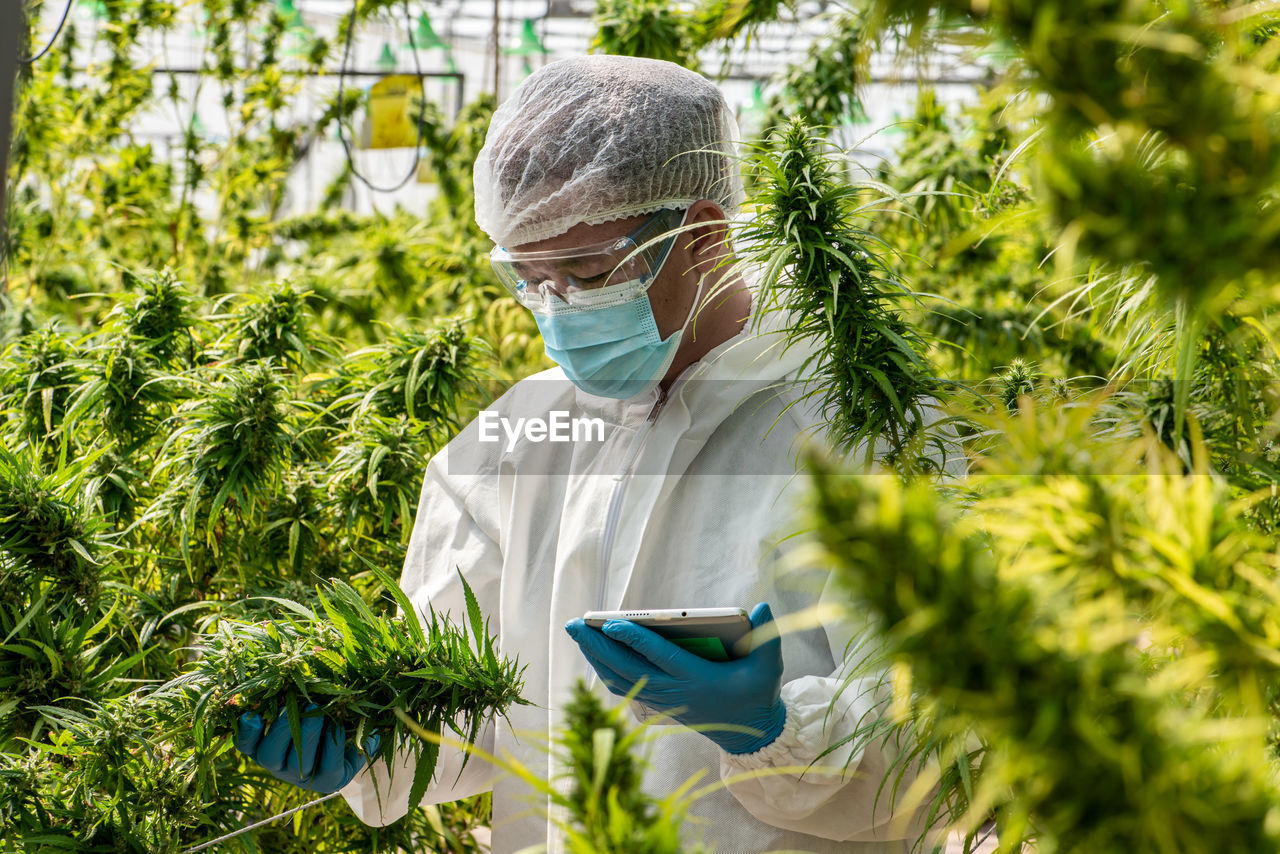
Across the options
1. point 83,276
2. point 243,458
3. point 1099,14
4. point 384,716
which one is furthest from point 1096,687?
point 83,276

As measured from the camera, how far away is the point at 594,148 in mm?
1141

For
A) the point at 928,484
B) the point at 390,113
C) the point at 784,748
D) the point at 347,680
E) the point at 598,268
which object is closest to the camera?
the point at 928,484

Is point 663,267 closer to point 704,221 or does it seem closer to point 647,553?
point 704,221

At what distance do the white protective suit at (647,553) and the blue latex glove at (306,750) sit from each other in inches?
3.3

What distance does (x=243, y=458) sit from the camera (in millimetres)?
1155

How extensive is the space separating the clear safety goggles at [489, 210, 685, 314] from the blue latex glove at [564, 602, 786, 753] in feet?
1.28

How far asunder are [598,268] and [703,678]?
1.60 ft

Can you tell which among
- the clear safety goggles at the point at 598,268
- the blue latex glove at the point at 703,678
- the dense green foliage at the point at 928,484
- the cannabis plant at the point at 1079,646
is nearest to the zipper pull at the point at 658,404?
the clear safety goggles at the point at 598,268

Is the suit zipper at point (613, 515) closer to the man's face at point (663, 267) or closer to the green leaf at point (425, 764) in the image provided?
the man's face at point (663, 267)

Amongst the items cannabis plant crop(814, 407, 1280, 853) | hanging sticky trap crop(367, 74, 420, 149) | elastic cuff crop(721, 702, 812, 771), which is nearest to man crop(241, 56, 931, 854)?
elastic cuff crop(721, 702, 812, 771)

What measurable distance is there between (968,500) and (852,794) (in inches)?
16.4

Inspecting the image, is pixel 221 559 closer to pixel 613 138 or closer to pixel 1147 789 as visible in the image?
pixel 613 138

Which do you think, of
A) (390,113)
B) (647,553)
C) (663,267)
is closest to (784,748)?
(647,553)

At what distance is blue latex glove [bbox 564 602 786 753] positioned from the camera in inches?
33.9
